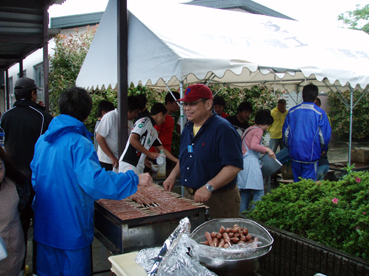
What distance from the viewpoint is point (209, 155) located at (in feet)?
9.48

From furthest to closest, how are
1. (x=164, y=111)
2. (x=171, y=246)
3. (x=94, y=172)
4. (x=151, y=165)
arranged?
(x=151, y=165) → (x=164, y=111) → (x=94, y=172) → (x=171, y=246)

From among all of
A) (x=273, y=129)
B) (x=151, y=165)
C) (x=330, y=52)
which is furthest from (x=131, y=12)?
(x=273, y=129)

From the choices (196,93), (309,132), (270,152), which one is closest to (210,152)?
(196,93)

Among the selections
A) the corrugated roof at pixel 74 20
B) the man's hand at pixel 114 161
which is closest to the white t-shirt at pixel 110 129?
the man's hand at pixel 114 161

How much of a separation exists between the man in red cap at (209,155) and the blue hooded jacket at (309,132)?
2533 mm

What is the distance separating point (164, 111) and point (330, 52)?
3.36 m

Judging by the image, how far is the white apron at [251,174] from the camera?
193 inches

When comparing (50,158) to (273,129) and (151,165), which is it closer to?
(151,165)

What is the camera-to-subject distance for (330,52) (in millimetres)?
5777

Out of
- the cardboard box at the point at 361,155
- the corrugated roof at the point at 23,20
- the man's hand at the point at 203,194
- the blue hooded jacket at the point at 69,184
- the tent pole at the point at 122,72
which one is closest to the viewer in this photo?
the blue hooded jacket at the point at 69,184

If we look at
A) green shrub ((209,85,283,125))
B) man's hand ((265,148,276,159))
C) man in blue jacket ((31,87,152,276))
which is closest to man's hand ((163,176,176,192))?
man in blue jacket ((31,87,152,276))

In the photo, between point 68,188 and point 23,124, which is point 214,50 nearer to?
point 23,124

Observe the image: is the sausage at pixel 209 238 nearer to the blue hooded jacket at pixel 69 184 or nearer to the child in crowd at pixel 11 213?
the blue hooded jacket at pixel 69 184

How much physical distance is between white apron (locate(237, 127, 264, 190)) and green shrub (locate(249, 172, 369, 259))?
1.59 metres
